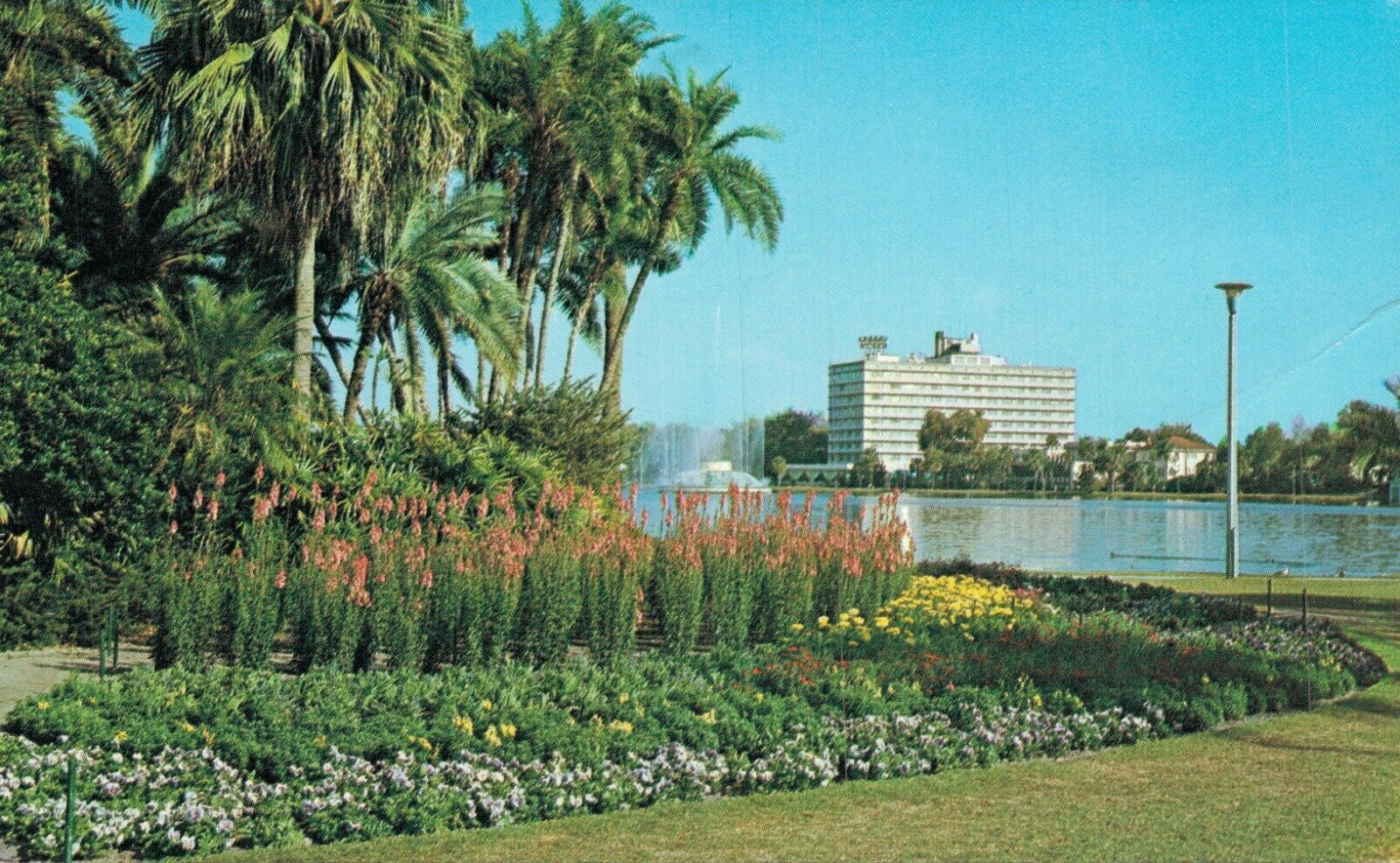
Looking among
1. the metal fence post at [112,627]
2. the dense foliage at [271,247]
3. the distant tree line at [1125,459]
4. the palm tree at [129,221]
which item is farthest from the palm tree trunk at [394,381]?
the distant tree line at [1125,459]

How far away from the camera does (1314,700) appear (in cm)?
1188

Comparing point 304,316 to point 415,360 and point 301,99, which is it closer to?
point 301,99

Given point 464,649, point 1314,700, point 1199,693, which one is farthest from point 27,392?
point 1314,700

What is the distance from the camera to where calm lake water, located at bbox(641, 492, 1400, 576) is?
3656 cm

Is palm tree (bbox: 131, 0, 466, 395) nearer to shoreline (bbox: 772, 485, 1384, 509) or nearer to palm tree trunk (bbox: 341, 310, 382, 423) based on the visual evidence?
palm tree trunk (bbox: 341, 310, 382, 423)

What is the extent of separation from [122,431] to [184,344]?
1859 mm

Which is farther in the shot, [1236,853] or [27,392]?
[27,392]

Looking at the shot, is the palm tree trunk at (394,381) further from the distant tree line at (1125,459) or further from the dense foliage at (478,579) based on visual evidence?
the distant tree line at (1125,459)

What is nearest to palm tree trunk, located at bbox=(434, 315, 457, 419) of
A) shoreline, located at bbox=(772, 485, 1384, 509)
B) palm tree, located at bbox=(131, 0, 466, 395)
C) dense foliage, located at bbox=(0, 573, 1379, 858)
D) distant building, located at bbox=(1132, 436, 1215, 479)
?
palm tree, located at bbox=(131, 0, 466, 395)

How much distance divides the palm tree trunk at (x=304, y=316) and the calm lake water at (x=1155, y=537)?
5.96m

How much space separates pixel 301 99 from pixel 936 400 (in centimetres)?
13514

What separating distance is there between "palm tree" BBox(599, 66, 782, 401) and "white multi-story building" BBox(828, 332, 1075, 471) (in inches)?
4333

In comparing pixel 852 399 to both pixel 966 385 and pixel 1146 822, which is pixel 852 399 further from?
pixel 1146 822

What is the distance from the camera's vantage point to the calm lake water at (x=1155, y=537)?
3656 centimetres
